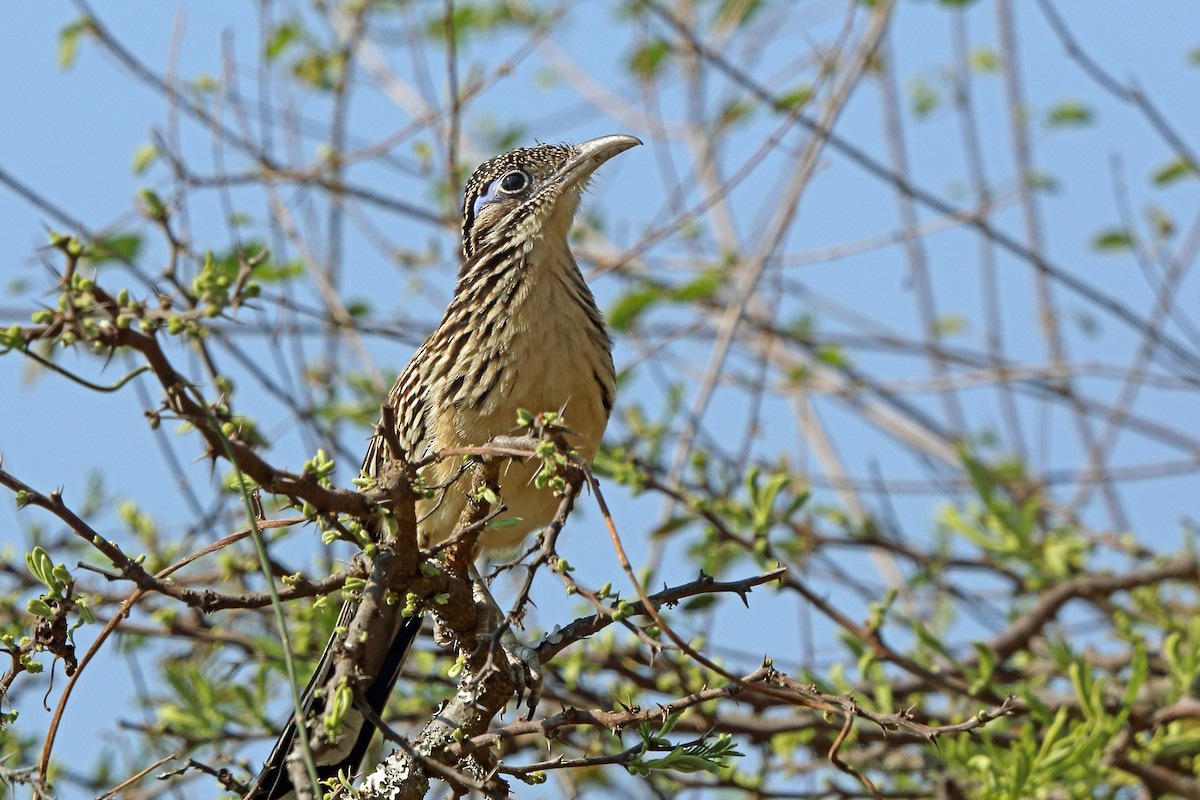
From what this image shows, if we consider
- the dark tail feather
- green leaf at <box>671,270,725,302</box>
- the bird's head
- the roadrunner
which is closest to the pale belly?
the roadrunner

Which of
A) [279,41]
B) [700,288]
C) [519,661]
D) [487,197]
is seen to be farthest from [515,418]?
[279,41]

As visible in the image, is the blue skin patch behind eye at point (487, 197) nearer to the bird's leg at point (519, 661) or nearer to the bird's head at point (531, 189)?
the bird's head at point (531, 189)

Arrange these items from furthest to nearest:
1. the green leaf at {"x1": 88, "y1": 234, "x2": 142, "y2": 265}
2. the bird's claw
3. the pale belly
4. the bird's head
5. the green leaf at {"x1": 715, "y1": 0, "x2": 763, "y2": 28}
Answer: the green leaf at {"x1": 715, "y1": 0, "x2": 763, "y2": 28}, the green leaf at {"x1": 88, "y1": 234, "x2": 142, "y2": 265}, the bird's head, the pale belly, the bird's claw

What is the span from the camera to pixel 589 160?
426 cm

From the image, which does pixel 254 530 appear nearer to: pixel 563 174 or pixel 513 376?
pixel 513 376

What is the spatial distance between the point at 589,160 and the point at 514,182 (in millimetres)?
267

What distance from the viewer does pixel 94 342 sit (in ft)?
6.41

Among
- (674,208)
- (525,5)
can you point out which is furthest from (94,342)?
(525,5)

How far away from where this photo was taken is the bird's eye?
4.36 meters

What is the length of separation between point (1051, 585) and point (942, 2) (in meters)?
2.94

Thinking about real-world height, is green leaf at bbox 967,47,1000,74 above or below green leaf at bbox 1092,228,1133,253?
above

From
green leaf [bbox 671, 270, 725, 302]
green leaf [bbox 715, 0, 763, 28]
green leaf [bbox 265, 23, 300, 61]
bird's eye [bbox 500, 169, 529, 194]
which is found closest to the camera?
bird's eye [bbox 500, 169, 529, 194]

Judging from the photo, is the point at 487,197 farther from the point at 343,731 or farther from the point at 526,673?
the point at 343,731

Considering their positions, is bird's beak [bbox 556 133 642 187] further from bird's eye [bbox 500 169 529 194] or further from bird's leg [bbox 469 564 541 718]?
bird's leg [bbox 469 564 541 718]
